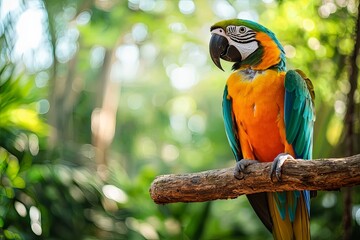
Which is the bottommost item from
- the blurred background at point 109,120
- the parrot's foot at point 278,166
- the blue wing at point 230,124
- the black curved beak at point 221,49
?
the blurred background at point 109,120

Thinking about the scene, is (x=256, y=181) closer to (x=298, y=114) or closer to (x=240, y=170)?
(x=240, y=170)

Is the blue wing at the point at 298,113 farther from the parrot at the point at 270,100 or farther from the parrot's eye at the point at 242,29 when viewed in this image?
the parrot's eye at the point at 242,29

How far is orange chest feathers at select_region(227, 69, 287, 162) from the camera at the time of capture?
1.75 meters

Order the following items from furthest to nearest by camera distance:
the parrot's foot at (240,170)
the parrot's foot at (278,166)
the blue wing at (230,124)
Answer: the blue wing at (230,124) → the parrot's foot at (240,170) → the parrot's foot at (278,166)

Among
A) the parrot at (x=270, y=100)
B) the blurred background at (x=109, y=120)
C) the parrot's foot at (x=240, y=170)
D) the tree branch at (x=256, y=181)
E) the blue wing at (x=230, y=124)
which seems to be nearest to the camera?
the tree branch at (x=256, y=181)

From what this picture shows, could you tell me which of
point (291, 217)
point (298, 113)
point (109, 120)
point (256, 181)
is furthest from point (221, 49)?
point (109, 120)

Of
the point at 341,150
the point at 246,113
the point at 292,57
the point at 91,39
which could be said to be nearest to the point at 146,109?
the point at 91,39

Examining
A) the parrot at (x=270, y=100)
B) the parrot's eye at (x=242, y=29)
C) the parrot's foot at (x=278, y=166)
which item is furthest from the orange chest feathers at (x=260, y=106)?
the parrot's foot at (x=278, y=166)

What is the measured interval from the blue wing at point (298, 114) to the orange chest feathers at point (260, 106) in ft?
0.11

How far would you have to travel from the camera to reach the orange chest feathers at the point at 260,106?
1.75m

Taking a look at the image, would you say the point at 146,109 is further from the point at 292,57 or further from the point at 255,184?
the point at 255,184

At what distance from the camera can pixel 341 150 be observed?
2.78 meters

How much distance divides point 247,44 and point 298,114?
306mm

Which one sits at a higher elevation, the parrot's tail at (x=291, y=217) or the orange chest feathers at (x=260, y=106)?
the orange chest feathers at (x=260, y=106)
